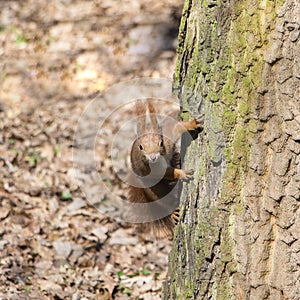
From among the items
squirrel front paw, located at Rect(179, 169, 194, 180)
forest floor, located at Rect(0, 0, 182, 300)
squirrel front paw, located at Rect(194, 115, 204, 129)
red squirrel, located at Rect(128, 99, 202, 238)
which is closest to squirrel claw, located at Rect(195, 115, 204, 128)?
squirrel front paw, located at Rect(194, 115, 204, 129)

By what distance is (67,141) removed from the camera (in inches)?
227

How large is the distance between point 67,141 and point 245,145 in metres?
3.56

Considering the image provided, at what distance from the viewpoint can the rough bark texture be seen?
88.4 inches

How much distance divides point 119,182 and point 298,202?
3.14 meters

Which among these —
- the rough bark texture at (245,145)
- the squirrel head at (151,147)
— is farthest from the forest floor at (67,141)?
the rough bark texture at (245,145)

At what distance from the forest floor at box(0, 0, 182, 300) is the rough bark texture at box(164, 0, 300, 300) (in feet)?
5.19

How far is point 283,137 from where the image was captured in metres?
2.27

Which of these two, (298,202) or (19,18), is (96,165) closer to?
(19,18)

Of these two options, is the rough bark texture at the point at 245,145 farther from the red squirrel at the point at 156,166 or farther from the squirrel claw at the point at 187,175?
the red squirrel at the point at 156,166

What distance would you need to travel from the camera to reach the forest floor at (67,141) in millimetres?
4203

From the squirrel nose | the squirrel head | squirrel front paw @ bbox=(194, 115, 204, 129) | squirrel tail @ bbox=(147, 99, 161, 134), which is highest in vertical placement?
squirrel tail @ bbox=(147, 99, 161, 134)

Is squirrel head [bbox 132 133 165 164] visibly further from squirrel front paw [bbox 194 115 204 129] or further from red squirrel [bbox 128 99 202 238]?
squirrel front paw [bbox 194 115 204 129]

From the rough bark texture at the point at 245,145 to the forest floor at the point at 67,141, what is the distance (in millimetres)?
1582

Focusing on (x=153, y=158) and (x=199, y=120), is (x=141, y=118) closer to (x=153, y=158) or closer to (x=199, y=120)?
(x=153, y=158)
